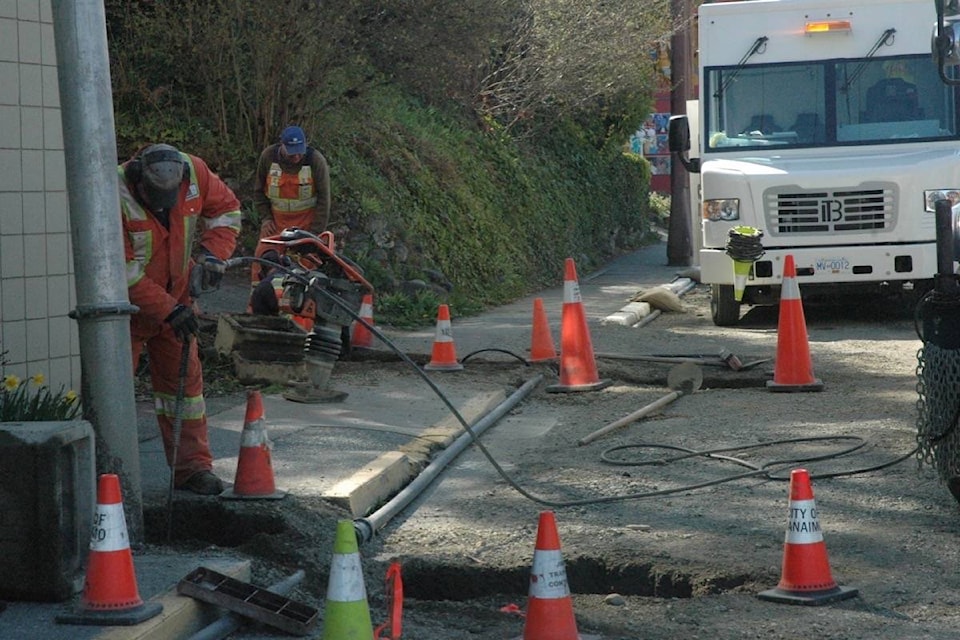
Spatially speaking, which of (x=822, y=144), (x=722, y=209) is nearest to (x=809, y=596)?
(x=722, y=209)

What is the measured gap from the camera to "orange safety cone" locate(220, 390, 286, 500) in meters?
6.29

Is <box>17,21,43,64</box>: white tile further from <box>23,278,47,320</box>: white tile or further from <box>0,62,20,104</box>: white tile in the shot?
<box>23,278,47,320</box>: white tile

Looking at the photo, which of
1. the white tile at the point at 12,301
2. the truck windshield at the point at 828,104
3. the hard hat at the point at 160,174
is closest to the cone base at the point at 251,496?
the hard hat at the point at 160,174

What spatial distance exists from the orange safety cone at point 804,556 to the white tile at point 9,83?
4.87 meters

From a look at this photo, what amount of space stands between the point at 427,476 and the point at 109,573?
2981 millimetres

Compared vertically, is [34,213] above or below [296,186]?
below

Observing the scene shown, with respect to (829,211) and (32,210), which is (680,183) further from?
(32,210)

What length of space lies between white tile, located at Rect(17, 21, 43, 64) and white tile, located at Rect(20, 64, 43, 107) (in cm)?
4

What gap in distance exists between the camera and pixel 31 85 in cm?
798

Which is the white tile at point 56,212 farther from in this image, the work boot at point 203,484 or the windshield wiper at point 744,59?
the windshield wiper at point 744,59

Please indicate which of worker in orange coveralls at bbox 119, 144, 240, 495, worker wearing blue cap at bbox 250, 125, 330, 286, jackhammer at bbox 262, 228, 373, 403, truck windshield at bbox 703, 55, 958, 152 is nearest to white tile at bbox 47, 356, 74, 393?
jackhammer at bbox 262, 228, 373, 403

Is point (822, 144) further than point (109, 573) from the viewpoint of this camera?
Yes

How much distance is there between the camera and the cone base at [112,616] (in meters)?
4.47

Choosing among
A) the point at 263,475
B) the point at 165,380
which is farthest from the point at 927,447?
the point at 165,380
